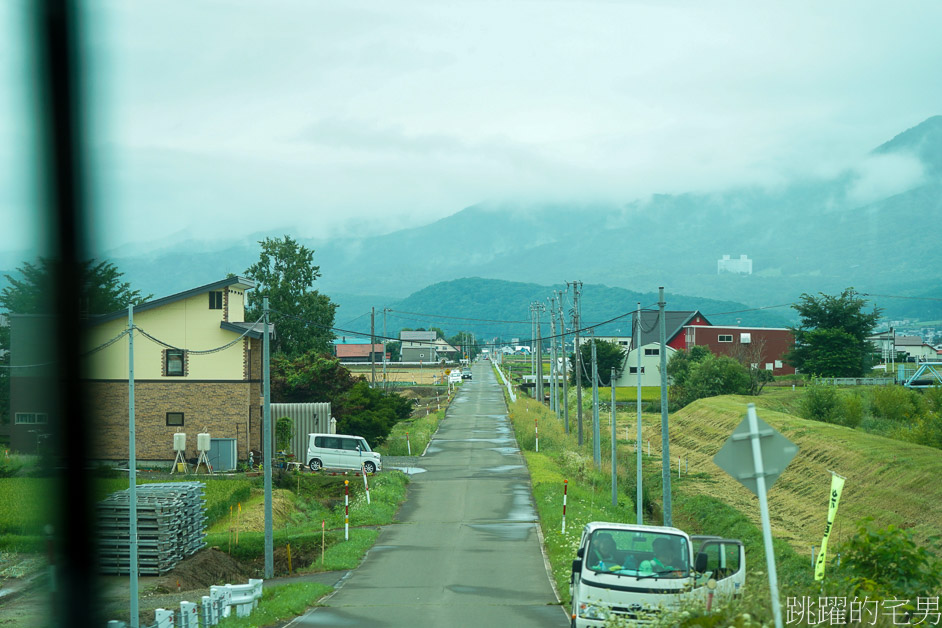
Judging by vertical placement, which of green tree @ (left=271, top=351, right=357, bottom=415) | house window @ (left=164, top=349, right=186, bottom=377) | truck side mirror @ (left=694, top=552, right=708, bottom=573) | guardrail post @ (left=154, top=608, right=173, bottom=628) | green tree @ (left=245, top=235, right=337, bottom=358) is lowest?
guardrail post @ (left=154, top=608, right=173, bottom=628)

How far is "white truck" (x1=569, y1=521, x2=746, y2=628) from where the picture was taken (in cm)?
1140

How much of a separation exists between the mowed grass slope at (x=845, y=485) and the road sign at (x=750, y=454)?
1558 centimetres

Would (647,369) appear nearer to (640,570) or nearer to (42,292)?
(42,292)

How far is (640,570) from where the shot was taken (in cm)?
1222

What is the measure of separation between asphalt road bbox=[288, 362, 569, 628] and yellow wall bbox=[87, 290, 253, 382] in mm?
9164

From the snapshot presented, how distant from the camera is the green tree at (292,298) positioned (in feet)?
219

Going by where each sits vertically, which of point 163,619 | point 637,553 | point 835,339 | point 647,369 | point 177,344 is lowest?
point 163,619

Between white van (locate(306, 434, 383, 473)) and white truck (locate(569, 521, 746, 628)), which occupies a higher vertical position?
white truck (locate(569, 521, 746, 628))

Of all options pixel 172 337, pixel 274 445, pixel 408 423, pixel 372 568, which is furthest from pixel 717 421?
pixel 372 568

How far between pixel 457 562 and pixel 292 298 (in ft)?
160

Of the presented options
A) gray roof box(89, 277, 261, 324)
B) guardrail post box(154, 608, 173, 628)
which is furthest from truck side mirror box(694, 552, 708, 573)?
gray roof box(89, 277, 261, 324)

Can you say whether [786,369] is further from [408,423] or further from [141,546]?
[141,546]

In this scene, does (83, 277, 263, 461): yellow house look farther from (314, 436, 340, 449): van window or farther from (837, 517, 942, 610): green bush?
(837, 517, 942, 610): green bush

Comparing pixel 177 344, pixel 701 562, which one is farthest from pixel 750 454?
pixel 177 344
